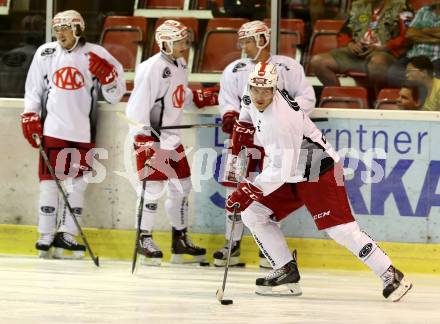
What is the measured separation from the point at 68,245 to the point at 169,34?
145 centimetres

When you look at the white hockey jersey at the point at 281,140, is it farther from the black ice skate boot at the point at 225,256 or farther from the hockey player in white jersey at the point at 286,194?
the black ice skate boot at the point at 225,256

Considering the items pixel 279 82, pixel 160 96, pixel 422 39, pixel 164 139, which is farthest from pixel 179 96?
pixel 422 39

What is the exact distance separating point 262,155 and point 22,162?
63.9 inches

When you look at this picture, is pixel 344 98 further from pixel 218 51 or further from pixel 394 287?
pixel 394 287

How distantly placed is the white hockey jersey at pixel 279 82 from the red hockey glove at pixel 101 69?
690 mm

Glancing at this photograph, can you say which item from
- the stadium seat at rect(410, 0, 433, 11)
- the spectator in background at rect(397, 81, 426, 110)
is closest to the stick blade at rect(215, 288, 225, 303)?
the spectator in background at rect(397, 81, 426, 110)

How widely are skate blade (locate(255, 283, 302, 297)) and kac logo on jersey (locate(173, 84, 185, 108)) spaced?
1603 mm

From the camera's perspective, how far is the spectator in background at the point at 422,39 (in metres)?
7.55

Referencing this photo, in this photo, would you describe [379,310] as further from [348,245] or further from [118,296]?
[118,296]

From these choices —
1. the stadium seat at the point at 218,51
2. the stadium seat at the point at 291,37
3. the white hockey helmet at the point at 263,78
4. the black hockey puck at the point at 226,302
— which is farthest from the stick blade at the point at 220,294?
the stadium seat at the point at 218,51

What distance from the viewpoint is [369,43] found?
25.4 feet

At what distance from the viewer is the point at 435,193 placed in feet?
24.2

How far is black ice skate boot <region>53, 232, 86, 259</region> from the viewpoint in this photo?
7.82 m

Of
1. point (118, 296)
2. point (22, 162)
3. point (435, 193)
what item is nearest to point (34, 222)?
point (22, 162)
